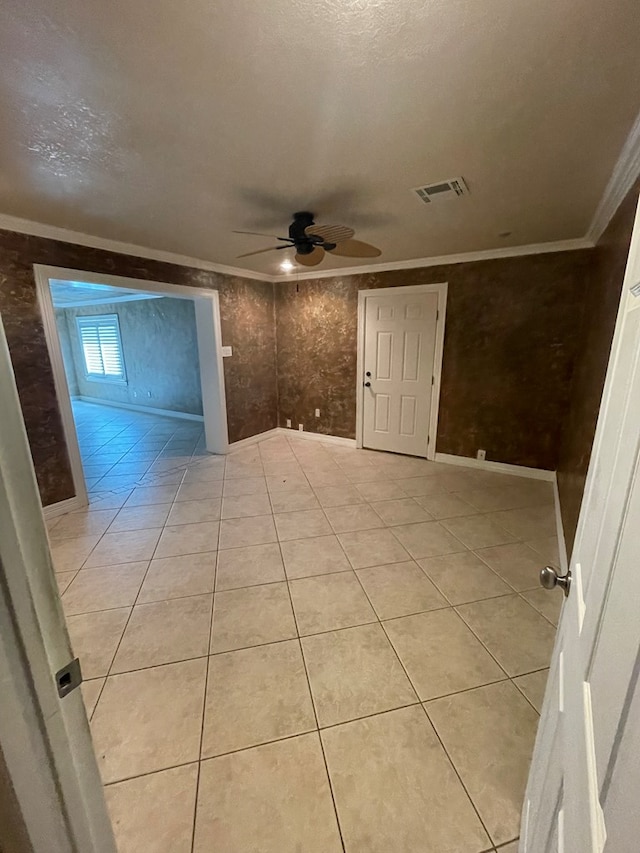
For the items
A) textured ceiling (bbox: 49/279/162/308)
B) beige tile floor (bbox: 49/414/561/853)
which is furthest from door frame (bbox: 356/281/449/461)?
textured ceiling (bbox: 49/279/162/308)

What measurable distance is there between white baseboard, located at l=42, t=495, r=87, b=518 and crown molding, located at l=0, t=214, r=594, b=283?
218 cm

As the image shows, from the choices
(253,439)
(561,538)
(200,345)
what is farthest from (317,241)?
(253,439)

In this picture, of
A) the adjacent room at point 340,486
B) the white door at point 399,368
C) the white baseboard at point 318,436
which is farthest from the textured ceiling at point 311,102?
the white baseboard at point 318,436

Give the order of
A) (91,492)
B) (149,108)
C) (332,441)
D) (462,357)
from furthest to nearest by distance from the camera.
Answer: (332,441) → (462,357) → (91,492) → (149,108)

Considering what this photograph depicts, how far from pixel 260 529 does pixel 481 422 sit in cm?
264

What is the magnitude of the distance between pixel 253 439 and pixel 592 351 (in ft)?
12.7

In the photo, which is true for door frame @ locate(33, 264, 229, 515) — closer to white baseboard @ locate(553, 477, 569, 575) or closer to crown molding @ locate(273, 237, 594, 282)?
crown molding @ locate(273, 237, 594, 282)

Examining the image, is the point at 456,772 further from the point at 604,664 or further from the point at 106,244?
the point at 106,244

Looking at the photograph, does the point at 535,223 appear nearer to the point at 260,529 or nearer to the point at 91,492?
the point at 260,529

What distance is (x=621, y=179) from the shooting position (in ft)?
6.09

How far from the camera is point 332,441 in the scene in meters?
4.96

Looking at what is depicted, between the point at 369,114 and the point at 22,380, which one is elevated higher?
the point at 369,114

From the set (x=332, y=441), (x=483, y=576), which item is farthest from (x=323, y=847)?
(x=332, y=441)

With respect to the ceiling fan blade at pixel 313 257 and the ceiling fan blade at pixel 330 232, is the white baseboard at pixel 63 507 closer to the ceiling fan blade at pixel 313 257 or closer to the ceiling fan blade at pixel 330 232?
the ceiling fan blade at pixel 313 257
